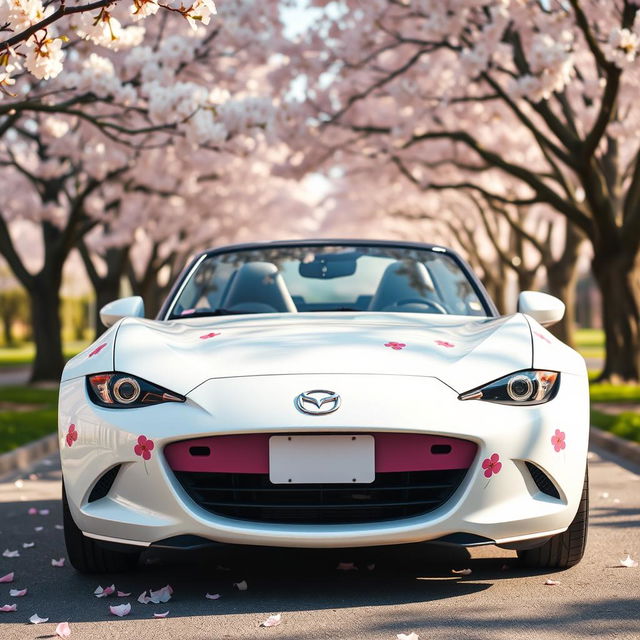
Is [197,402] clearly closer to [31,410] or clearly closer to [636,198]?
[31,410]

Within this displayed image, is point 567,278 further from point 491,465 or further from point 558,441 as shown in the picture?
point 491,465

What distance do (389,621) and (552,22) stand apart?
392 inches

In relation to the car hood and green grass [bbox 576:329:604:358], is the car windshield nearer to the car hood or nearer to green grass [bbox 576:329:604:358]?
the car hood

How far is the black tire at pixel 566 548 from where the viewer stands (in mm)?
4098

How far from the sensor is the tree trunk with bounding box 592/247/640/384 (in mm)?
14773

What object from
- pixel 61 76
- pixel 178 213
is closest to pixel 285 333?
pixel 61 76

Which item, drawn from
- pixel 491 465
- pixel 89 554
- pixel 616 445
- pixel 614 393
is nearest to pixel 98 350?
pixel 89 554

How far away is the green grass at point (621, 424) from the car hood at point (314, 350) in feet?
15.5

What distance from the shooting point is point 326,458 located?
3.67m

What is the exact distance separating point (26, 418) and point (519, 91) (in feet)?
20.4

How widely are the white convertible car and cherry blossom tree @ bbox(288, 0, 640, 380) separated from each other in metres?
6.42

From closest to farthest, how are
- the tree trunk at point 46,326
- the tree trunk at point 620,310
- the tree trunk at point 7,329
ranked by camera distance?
the tree trunk at point 620,310
the tree trunk at point 46,326
the tree trunk at point 7,329

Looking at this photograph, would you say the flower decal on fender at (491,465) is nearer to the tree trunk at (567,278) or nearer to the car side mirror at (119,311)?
the car side mirror at (119,311)

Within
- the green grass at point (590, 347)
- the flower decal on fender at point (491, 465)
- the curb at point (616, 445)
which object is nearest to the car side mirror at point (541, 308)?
the flower decal on fender at point (491, 465)
